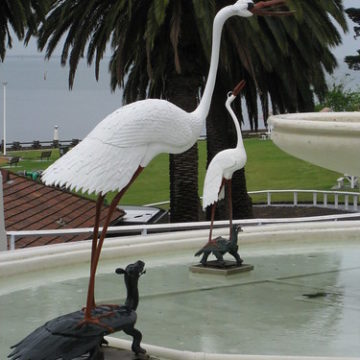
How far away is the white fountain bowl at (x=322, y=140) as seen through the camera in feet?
17.7

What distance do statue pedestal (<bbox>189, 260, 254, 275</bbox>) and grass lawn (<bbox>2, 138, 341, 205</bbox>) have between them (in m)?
21.2

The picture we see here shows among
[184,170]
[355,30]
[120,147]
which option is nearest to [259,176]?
[355,30]

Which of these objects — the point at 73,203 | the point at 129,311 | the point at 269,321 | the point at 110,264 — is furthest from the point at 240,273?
the point at 73,203

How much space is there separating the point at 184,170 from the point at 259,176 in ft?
63.1

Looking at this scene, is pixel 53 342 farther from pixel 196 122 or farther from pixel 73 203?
Answer: pixel 73 203

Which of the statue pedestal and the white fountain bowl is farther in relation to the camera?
the statue pedestal

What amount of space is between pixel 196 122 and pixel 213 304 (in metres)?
1.61

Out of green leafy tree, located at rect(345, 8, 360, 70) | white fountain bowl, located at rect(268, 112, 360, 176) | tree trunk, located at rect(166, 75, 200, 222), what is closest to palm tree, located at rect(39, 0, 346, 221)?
tree trunk, located at rect(166, 75, 200, 222)

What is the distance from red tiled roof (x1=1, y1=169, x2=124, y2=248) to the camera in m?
12.9

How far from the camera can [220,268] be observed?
7.85 m

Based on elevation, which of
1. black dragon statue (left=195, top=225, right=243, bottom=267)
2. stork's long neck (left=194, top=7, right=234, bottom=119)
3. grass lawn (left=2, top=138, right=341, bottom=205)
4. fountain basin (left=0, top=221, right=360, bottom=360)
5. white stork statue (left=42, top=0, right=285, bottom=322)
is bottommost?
grass lawn (left=2, top=138, right=341, bottom=205)

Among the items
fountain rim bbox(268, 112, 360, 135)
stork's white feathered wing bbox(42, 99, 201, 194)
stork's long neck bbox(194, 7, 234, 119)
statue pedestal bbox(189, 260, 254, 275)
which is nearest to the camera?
stork's white feathered wing bbox(42, 99, 201, 194)

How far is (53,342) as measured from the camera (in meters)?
4.51

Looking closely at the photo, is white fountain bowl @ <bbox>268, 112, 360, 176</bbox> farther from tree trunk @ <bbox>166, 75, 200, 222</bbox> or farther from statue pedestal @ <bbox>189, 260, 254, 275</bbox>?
tree trunk @ <bbox>166, 75, 200, 222</bbox>
